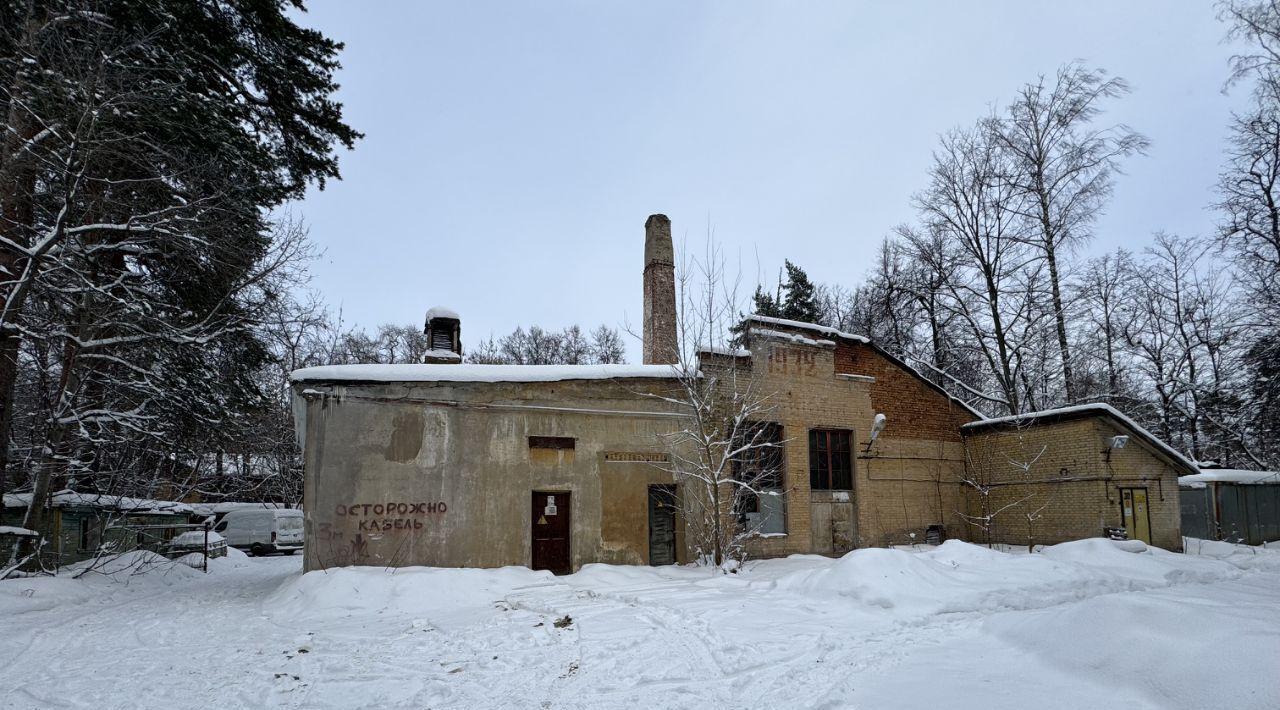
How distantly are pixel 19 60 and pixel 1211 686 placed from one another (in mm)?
17890

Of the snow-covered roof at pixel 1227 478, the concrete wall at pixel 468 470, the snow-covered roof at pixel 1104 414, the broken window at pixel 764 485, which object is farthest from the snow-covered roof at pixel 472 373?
the snow-covered roof at pixel 1227 478

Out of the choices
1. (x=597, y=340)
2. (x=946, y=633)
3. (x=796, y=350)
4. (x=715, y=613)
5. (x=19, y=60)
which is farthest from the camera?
(x=597, y=340)

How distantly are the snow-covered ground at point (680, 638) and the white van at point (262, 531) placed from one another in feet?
43.7

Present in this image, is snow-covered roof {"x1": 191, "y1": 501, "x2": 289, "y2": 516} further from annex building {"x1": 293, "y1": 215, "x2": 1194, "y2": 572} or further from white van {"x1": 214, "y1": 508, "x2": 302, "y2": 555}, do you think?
annex building {"x1": 293, "y1": 215, "x2": 1194, "y2": 572}

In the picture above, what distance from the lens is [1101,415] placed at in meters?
16.4

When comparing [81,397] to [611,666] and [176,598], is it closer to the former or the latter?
[176,598]

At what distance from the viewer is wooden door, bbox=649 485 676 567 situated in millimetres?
14844

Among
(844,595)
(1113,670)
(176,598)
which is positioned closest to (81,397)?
(176,598)

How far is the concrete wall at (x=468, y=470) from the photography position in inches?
481

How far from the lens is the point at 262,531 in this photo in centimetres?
2592

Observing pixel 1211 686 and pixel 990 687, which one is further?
pixel 990 687

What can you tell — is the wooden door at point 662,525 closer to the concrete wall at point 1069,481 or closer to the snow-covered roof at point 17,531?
the concrete wall at point 1069,481

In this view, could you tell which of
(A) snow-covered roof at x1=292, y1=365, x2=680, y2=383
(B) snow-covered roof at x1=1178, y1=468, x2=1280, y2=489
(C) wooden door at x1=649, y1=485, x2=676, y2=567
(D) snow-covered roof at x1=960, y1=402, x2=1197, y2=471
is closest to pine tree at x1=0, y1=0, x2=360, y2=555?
(A) snow-covered roof at x1=292, y1=365, x2=680, y2=383

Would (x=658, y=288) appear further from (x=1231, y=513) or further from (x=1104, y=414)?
(x=1231, y=513)
